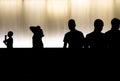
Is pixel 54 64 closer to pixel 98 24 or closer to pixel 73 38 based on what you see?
pixel 73 38

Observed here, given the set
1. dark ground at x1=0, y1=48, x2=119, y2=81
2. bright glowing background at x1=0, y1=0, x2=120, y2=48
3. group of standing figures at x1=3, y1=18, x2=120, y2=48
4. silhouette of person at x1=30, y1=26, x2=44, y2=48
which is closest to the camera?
dark ground at x1=0, y1=48, x2=119, y2=81

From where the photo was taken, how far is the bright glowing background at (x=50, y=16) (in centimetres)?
1181

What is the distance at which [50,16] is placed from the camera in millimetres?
11953

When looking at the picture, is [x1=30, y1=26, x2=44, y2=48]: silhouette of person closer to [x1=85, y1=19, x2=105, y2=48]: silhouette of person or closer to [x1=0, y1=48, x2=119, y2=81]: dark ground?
[x1=0, y1=48, x2=119, y2=81]: dark ground

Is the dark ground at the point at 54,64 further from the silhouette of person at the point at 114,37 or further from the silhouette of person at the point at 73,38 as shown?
the silhouette of person at the point at 73,38

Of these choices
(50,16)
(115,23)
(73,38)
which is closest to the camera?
(115,23)

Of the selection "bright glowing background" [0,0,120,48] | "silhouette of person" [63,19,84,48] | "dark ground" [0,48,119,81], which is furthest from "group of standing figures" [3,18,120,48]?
"bright glowing background" [0,0,120,48]

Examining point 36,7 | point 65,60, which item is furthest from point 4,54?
point 36,7

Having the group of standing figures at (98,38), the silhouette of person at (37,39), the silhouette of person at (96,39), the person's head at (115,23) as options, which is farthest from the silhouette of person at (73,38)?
the person's head at (115,23)

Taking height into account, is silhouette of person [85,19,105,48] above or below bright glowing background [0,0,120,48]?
below

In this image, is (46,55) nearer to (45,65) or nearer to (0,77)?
(45,65)

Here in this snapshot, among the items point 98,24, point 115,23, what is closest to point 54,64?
point 98,24

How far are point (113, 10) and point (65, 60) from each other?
201 inches

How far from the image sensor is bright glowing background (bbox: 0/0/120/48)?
1181 centimetres
